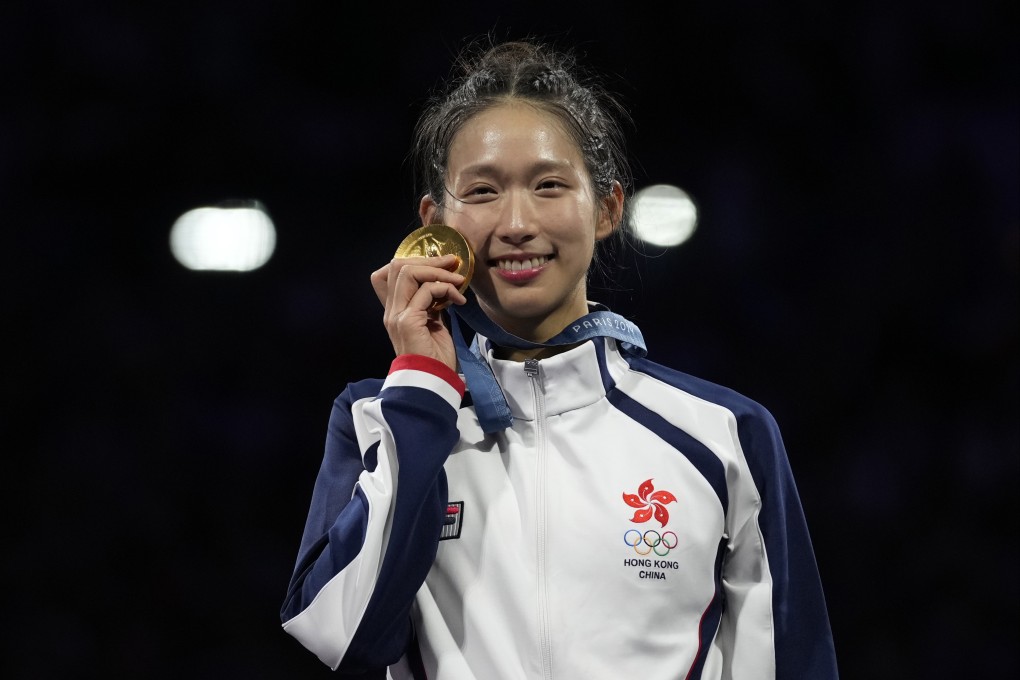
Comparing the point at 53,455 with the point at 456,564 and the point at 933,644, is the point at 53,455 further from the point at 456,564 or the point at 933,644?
the point at 933,644

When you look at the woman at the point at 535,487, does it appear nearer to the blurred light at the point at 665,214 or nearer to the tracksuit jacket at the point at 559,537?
the tracksuit jacket at the point at 559,537

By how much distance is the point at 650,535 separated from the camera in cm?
147

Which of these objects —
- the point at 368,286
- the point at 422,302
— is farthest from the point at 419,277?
the point at 368,286

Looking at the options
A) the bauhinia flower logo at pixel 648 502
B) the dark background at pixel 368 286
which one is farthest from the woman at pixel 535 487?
the dark background at pixel 368 286

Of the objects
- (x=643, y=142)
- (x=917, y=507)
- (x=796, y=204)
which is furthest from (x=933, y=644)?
(x=643, y=142)

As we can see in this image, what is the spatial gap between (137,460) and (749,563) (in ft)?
6.64

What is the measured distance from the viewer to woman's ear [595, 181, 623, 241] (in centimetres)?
174

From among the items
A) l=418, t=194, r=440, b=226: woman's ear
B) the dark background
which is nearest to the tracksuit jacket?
l=418, t=194, r=440, b=226: woman's ear

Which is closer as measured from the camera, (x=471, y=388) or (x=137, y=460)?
(x=471, y=388)

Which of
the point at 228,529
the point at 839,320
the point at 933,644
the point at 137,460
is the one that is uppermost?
the point at 839,320

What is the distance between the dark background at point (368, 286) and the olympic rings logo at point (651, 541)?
1642 millimetres

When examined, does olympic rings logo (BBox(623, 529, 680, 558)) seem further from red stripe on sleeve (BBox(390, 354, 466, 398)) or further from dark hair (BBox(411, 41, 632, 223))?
dark hair (BBox(411, 41, 632, 223))

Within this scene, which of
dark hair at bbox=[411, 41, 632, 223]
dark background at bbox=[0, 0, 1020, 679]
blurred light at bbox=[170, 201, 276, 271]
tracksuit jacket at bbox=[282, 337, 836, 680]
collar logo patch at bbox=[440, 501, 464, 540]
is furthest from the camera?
blurred light at bbox=[170, 201, 276, 271]

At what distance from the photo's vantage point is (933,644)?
3059 millimetres
